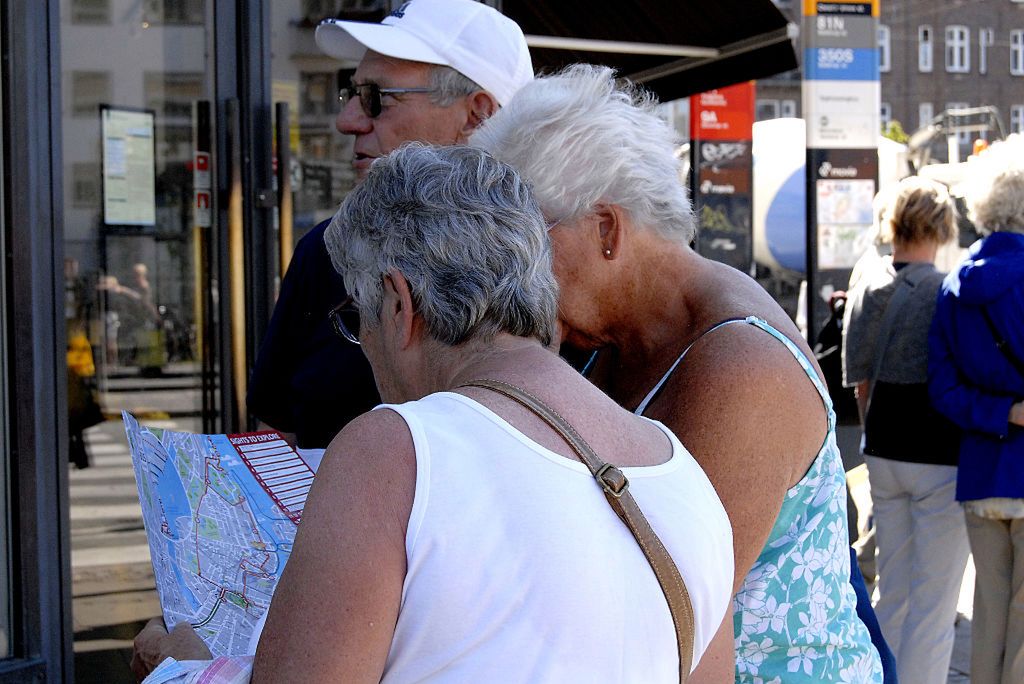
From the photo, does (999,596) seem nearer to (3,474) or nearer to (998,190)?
(998,190)

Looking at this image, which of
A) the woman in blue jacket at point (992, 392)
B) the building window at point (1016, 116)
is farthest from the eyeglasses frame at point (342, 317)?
the building window at point (1016, 116)

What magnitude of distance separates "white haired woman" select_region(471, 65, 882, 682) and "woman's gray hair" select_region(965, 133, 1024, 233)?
2717 mm

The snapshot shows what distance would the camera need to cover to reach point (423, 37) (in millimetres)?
2295

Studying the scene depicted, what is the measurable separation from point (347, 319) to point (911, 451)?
11.3 feet

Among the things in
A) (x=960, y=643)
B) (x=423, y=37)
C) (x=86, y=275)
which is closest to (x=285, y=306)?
(x=423, y=37)

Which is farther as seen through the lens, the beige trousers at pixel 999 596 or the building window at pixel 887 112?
the building window at pixel 887 112

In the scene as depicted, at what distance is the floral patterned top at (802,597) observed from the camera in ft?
5.40

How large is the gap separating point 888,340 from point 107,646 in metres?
3.06

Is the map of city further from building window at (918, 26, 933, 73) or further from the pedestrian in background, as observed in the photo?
building window at (918, 26, 933, 73)

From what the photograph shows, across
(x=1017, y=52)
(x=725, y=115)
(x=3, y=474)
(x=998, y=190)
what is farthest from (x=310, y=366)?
(x=1017, y=52)

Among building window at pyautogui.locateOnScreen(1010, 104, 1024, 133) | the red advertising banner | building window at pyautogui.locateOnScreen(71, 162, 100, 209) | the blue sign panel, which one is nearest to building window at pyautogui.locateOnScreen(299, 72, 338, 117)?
building window at pyautogui.locateOnScreen(71, 162, 100, 209)

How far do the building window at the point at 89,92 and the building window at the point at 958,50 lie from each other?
1938 inches

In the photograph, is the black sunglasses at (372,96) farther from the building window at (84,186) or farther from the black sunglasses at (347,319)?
the building window at (84,186)

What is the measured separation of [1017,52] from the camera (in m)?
49.5
